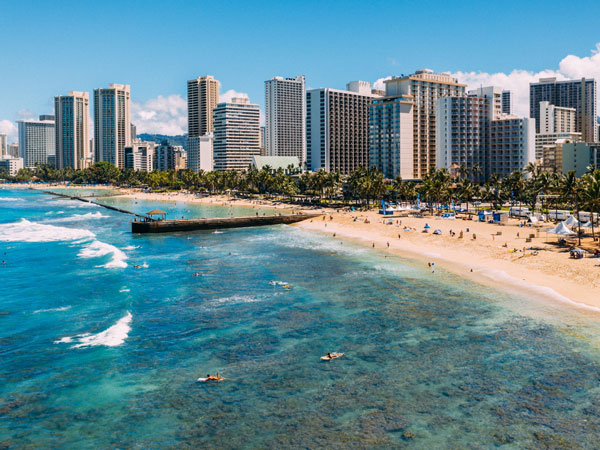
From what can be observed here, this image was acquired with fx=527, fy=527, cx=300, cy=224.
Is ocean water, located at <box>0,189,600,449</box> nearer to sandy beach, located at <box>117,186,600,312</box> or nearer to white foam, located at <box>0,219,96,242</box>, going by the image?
sandy beach, located at <box>117,186,600,312</box>

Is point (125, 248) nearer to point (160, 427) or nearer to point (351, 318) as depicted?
point (351, 318)

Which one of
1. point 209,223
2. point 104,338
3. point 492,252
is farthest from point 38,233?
point 492,252

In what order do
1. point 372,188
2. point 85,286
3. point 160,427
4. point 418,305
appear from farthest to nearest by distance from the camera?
point 372,188 < point 85,286 < point 418,305 < point 160,427

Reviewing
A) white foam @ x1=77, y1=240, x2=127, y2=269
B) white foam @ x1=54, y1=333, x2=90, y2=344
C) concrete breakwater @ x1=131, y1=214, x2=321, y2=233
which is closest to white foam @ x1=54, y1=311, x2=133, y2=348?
white foam @ x1=54, y1=333, x2=90, y2=344

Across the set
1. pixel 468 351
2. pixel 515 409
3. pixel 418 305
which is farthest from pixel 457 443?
pixel 418 305

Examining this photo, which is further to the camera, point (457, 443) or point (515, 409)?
point (515, 409)

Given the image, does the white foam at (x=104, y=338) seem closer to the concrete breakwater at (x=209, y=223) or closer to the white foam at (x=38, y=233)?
the white foam at (x=38, y=233)
